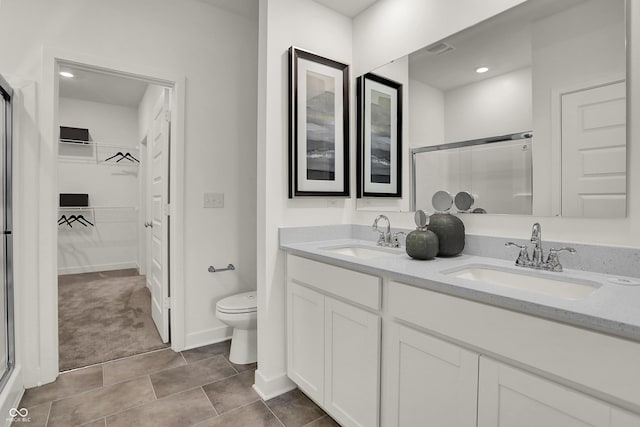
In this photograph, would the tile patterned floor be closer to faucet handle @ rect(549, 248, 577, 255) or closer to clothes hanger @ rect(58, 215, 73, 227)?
faucet handle @ rect(549, 248, 577, 255)

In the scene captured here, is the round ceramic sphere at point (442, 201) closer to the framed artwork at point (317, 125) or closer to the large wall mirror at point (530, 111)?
the large wall mirror at point (530, 111)

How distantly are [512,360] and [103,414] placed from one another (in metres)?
2.03

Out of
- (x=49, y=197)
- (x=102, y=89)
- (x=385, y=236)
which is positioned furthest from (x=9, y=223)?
(x=102, y=89)

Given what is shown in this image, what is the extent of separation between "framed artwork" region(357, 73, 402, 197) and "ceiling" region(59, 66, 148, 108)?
295cm

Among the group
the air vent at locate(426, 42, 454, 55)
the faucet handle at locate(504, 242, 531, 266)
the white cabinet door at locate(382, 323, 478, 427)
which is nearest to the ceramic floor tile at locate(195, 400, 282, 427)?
the white cabinet door at locate(382, 323, 478, 427)

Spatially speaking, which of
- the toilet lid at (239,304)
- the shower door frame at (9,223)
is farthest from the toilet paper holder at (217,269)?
the shower door frame at (9,223)

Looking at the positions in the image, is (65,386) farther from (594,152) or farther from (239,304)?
(594,152)

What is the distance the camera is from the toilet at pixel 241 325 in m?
2.32

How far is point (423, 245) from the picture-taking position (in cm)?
152

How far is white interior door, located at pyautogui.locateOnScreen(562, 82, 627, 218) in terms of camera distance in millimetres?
1246

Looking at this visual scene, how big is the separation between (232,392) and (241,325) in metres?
0.44

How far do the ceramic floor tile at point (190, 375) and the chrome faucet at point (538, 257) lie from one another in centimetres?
189

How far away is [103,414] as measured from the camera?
1.79 meters

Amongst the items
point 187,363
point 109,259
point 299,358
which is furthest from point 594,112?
point 109,259
